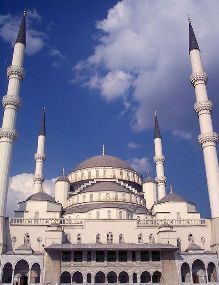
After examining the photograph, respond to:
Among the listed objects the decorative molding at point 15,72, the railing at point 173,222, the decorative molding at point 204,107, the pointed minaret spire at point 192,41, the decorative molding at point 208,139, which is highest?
the pointed minaret spire at point 192,41

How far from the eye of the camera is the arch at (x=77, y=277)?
106 ft

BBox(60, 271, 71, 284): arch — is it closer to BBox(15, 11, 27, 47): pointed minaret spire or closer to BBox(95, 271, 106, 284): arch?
BBox(95, 271, 106, 284): arch

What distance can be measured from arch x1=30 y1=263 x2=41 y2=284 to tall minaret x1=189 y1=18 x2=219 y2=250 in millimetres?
17013

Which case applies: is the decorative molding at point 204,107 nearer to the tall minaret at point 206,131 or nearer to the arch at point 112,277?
the tall minaret at point 206,131

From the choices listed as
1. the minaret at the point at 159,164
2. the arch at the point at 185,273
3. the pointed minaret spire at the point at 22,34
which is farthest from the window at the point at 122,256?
the pointed minaret spire at the point at 22,34

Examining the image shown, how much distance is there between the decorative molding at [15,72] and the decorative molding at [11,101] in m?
2.74

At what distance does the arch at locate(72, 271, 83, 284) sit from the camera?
32.2 metres

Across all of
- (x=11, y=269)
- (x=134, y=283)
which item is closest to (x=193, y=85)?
(x=134, y=283)

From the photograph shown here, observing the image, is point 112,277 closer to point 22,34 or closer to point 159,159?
point 159,159

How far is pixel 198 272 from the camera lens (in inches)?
1312

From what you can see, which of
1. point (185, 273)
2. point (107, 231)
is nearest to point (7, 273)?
point (107, 231)

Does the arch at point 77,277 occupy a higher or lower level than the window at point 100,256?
lower

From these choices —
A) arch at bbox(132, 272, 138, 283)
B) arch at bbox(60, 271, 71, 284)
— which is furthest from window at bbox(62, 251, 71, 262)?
arch at bbox(132, 272, 138, 283)

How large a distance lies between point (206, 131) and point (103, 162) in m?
15.9
